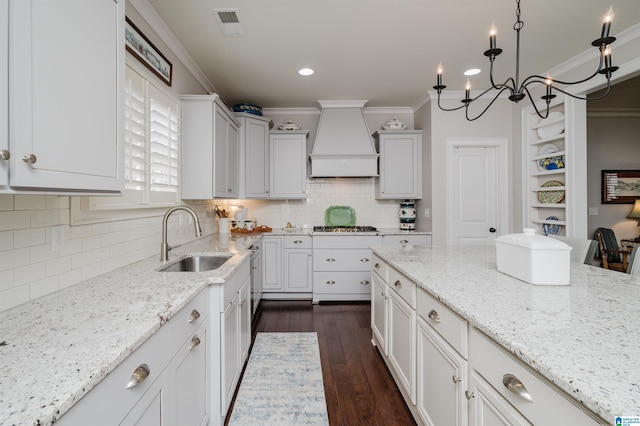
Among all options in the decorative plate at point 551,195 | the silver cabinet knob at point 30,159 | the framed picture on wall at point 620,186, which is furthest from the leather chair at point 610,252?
the silver cabinet knob at point 30,159

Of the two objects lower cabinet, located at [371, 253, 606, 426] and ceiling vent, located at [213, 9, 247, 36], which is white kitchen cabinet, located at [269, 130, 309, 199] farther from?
lower cabinet, located at [371, 253, 606, 426]

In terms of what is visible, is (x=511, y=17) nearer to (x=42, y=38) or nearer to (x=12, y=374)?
(x=42, y=38)

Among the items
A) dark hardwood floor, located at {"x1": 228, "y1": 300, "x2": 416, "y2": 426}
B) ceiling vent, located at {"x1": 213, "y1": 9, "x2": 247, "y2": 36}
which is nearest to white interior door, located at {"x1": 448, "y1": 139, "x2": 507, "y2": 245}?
dark hardwood floor, located at {"x1": 228, "y1": 300, "x2": 416, "y2": 426}

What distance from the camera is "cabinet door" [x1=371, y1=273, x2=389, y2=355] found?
2.27m

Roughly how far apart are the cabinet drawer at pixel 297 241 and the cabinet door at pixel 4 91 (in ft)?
10.9

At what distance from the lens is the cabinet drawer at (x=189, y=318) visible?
3.95 feet

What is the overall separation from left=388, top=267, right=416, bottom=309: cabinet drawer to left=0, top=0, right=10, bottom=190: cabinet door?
1748 mm

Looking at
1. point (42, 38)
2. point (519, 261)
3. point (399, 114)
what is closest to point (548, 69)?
point (399, 114)

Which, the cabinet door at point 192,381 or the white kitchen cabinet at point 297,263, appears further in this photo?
the white kitchen cabinet at point 297,263

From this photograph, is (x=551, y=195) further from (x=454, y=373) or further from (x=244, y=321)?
(x=244, y=321)

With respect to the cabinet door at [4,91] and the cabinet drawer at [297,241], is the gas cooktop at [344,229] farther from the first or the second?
the cabinet door at [4,91]

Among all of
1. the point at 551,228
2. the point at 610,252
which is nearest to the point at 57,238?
the point at 551,228

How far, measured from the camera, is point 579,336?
858mm

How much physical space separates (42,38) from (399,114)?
4360 millimetres
